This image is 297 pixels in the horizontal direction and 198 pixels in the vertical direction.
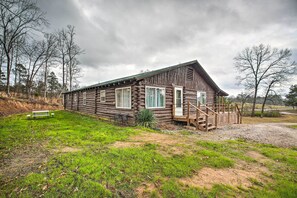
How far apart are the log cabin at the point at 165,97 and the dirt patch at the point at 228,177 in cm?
525

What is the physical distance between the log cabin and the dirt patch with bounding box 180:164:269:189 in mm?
5245

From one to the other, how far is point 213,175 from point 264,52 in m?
27.8

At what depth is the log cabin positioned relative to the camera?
9305 millimetres

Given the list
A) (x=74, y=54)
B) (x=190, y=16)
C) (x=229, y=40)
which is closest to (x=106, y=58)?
(x=74, y=54)

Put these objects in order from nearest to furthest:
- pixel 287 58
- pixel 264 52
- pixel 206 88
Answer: pixel 206 88 < pixel 287 58 < pixel 264 52

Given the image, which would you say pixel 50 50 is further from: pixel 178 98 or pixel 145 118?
pixel 145 118

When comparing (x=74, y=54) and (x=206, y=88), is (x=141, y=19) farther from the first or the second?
(x=74, y=54)

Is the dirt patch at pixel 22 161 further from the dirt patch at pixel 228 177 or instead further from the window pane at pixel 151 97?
the window pane at pixel 151 97

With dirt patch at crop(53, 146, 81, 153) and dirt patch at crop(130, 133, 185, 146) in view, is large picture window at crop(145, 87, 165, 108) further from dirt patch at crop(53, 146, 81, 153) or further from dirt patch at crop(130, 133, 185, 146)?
dirt patch at crop(53, 146, 81, 153)

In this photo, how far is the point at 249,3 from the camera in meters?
9.62

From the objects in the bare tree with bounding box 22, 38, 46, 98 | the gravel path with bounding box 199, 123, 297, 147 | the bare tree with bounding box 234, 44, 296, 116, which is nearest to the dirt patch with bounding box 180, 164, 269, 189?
the gravel path with bounding box 199, 123, 297, 147

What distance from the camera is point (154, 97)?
1009cm

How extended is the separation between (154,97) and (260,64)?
76.2ft

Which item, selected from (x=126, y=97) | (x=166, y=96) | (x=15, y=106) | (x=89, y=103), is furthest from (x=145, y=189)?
(x=15, y=106)
